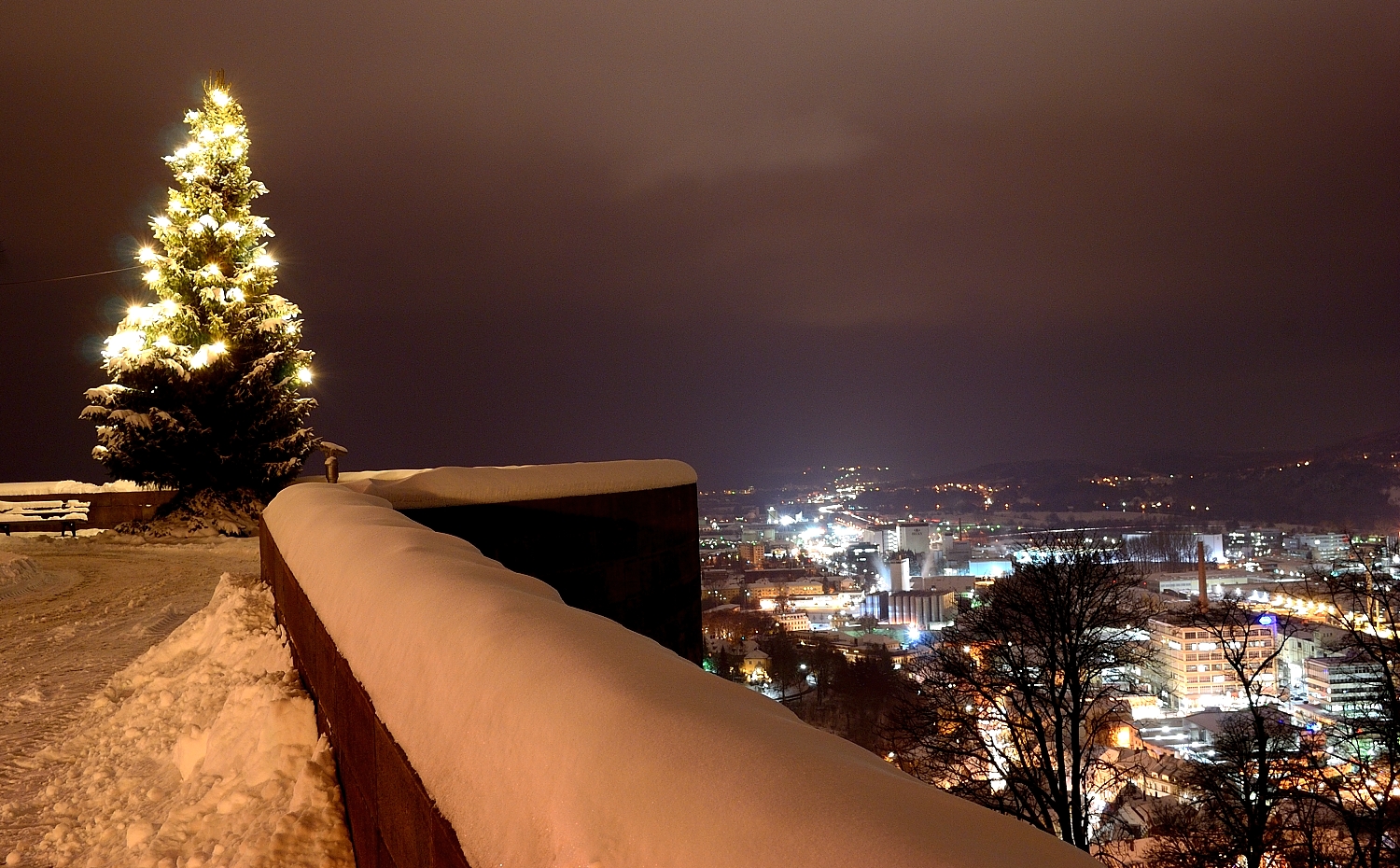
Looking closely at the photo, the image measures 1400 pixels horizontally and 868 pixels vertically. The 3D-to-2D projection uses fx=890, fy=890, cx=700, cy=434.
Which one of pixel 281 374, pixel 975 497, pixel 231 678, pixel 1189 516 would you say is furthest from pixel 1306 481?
pixel 231 678

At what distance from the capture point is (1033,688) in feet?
46.4

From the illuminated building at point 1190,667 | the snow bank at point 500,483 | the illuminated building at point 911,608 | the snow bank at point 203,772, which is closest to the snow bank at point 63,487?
the snow bank at point 500,483

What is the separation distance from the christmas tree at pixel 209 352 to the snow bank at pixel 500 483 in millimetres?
10118

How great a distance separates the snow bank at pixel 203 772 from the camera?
2961 millimetres

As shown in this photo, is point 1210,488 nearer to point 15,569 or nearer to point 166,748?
point 15,569

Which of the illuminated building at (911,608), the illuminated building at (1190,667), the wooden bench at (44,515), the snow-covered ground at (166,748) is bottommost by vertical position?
the illuminated building at (911,608)

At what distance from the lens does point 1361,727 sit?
1258 cm

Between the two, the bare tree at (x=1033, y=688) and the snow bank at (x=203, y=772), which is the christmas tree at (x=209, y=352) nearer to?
the snow bank at (x=203, y=772)

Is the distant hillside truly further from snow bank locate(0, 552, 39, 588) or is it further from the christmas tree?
snow bank locate(0, 552, 39, 588)

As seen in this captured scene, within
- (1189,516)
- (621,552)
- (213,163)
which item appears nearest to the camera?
(621,552)

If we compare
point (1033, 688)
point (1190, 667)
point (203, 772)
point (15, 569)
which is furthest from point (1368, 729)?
point (15, 569)

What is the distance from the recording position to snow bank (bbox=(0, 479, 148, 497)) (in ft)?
62.7

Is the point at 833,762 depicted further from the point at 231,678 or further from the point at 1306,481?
the point at 1306,481

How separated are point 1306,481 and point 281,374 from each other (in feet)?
231
